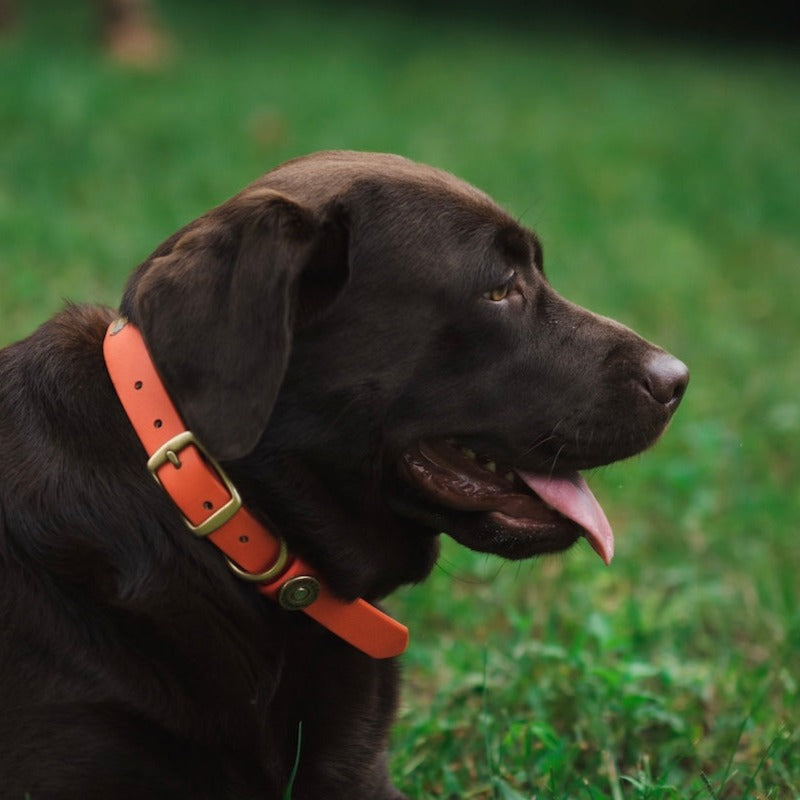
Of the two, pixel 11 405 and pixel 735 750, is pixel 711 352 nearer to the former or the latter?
pixel 735 750

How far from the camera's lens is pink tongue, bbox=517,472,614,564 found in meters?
2.59

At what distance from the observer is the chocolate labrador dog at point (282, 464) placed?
2227 mm

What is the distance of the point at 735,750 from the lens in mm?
2844

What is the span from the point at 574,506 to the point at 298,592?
0.62m

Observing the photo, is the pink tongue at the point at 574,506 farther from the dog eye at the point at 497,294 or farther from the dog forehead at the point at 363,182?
the dog forehead at the point at 363,182

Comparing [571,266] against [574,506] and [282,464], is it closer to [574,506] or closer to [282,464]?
[574,506]

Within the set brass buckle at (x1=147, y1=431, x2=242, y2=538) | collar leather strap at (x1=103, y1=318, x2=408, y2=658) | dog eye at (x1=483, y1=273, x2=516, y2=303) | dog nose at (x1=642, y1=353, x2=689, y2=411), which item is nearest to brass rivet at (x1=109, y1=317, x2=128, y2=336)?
collar leather strap at (x1=103, y1=318, x2=408, y2=658)

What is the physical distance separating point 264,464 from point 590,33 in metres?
16.4

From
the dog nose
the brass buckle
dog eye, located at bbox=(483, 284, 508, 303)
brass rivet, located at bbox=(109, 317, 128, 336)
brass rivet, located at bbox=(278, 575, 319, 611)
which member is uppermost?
dog eye, located at bbox=(483, 284, 508, 303)

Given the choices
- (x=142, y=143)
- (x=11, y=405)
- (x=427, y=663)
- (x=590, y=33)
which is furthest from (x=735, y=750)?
(x=590, y=33)

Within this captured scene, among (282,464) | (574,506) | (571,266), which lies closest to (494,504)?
(574,506)

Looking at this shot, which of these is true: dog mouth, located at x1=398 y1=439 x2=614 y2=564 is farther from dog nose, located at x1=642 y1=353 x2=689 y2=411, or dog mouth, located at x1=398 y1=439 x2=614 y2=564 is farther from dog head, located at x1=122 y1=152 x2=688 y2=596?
dog nose, located at x1=642 y1=353 x2=689 y2=411

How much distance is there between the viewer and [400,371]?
A: 7.91 feet

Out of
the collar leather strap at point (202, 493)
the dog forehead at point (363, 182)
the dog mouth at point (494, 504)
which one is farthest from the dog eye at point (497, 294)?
the collar leather strap at point (202, 493)
